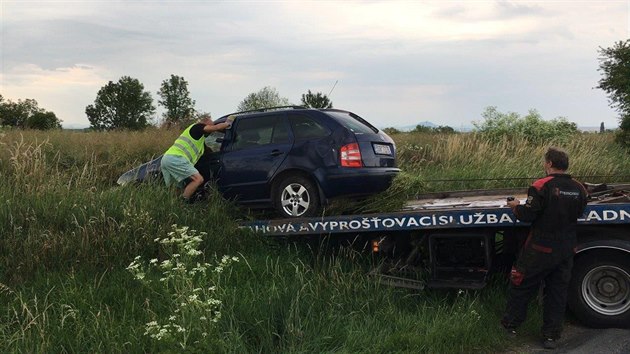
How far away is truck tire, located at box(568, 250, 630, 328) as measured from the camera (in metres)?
5.53

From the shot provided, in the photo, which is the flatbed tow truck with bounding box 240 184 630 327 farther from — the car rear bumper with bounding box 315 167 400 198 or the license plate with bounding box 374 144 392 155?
the license plate with bounding box 374 144 392 155

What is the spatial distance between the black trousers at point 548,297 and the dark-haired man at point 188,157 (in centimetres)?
420

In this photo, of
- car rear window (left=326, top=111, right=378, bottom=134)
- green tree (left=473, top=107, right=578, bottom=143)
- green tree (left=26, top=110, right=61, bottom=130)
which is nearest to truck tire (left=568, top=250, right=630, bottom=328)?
car rear window (left=326, top=111, right=378, bottom=134)

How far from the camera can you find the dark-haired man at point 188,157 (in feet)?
24.4

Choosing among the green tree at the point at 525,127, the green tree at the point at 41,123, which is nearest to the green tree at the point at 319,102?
the green tree at the point at 525,127

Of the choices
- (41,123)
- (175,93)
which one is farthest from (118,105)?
(41,123)

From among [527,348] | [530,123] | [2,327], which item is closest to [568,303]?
[527,348]

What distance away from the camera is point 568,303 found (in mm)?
5730

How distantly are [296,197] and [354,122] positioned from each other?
4.26ft

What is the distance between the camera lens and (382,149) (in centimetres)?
720

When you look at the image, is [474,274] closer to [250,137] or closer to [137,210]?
[250,137]

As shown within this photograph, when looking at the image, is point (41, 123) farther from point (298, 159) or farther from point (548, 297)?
point (548, 297)

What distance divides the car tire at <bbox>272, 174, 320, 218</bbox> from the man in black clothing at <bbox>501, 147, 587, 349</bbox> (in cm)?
246

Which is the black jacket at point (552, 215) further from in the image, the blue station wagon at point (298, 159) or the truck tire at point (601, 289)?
the blue station wagon at point (298, 159)
